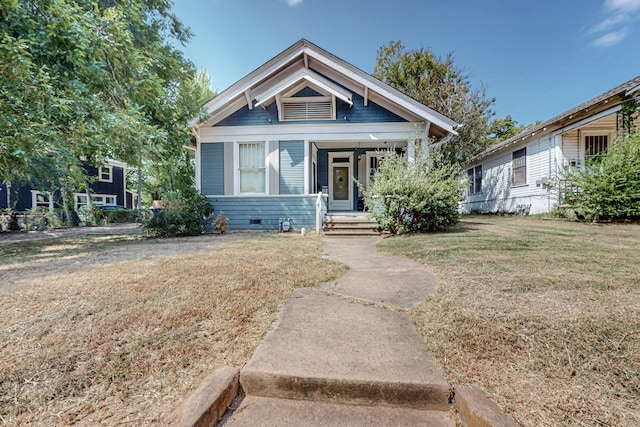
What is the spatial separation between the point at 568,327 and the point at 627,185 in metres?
9.17

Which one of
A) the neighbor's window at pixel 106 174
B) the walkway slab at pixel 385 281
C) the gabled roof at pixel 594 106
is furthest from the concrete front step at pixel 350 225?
the neighbor's window at pixel 106 174

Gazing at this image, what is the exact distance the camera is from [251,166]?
9.66 m

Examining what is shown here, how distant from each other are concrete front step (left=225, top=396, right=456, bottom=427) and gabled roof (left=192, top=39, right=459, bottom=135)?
8.80 metres

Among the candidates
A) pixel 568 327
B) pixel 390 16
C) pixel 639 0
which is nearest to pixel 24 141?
pixel 568 327

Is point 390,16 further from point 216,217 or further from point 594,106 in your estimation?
point 216,217

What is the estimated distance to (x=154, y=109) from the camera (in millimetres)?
8266

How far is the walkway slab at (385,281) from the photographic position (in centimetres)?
287

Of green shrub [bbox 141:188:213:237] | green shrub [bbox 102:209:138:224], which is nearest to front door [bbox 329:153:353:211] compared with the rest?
Answer: green shrub [bbox 141:188:213:237]

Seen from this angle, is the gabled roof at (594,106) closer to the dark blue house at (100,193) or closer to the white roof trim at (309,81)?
the white roof trim at (309,81)

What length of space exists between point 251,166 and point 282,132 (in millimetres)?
1624

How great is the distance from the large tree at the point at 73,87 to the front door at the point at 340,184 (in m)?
5.94

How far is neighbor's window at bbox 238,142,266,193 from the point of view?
962cm

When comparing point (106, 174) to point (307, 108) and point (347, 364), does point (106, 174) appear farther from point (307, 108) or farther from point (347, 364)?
point (347, 364)

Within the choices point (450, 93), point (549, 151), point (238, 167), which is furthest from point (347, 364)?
point (450, 93)
